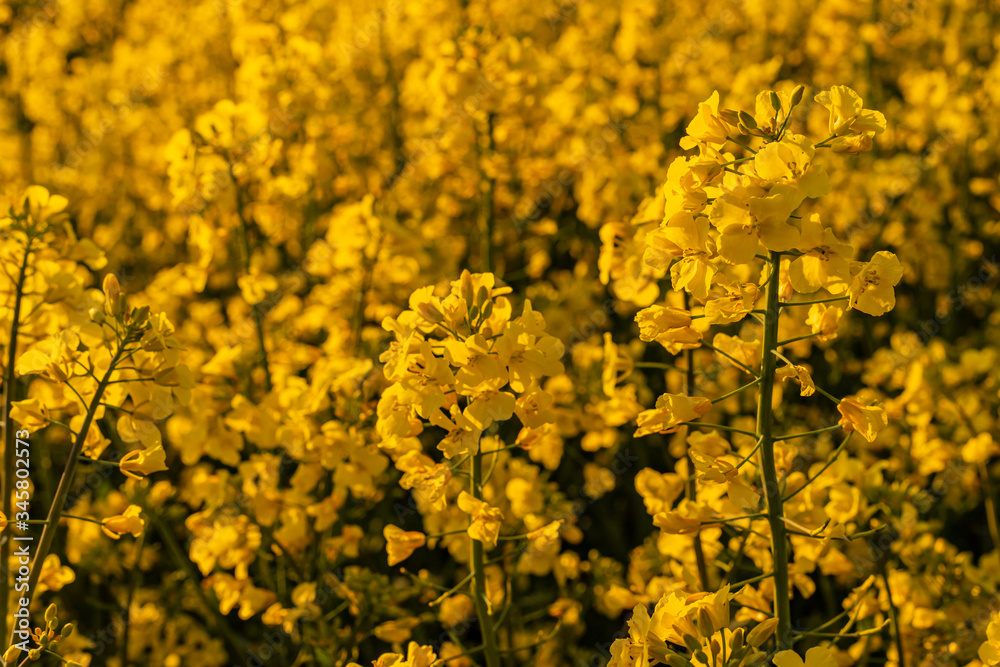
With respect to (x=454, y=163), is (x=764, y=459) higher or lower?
lower

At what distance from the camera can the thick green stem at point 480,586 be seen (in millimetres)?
2314

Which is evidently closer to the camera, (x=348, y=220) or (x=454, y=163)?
(x=348, y=220)

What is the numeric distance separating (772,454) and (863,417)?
0.21 m

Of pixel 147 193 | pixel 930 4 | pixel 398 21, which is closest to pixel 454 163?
pixel 398 21

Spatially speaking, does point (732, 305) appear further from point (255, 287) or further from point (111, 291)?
point (255, 287)

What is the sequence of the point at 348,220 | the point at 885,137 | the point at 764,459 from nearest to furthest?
the point at 764,459
the point at 348,220
the point at 885,137

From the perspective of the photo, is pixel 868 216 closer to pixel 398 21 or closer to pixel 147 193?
pixel 398 21

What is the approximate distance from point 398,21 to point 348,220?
4.12 metres

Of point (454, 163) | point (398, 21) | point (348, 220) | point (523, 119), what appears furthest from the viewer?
point (398, 21)

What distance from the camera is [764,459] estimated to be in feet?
6.52

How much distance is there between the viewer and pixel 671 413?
2.01m

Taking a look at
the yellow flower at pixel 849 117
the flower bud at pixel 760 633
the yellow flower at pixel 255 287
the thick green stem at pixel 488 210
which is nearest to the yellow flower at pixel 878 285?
the yellow flower at pixel 849 117

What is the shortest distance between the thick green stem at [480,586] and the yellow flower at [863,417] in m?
0.92

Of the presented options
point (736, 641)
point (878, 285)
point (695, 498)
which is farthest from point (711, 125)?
point (695, 498)
